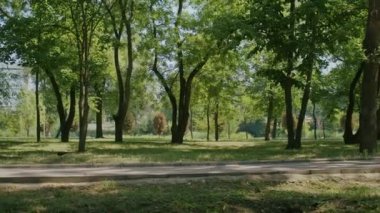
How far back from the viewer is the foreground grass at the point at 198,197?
34.1ft

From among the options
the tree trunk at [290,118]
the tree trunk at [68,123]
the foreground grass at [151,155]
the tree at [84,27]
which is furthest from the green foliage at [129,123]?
the tree at [84,27]

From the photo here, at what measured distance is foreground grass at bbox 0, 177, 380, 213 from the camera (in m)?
10.4

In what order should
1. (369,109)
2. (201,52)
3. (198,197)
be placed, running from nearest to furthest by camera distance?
1. (198,197)
2. (369,109)
3. (201,52)

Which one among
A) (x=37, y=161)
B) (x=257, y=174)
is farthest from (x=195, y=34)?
(x=257, y=174)

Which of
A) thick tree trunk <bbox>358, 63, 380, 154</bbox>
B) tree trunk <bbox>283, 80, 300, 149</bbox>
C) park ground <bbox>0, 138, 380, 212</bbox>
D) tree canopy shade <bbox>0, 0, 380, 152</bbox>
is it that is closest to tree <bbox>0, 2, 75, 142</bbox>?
tree canopy shade <bbox>0, 0, 380, 152</bbox>

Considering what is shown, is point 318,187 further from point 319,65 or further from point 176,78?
point 176,78

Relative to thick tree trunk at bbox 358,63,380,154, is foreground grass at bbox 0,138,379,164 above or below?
below

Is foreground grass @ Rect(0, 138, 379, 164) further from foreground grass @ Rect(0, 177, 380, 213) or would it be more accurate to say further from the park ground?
foreground grass @ Rect(0, 177, 380, 213)

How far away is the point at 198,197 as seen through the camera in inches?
438

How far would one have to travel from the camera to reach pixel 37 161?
20.2m

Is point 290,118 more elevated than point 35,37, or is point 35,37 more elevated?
point 35,37

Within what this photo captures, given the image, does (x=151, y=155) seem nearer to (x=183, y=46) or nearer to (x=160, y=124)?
(x=183, y=46)

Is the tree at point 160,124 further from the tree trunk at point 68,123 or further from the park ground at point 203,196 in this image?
the park ground at point 203,196

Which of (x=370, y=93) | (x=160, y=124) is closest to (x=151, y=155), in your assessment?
(x=370, y=93)
